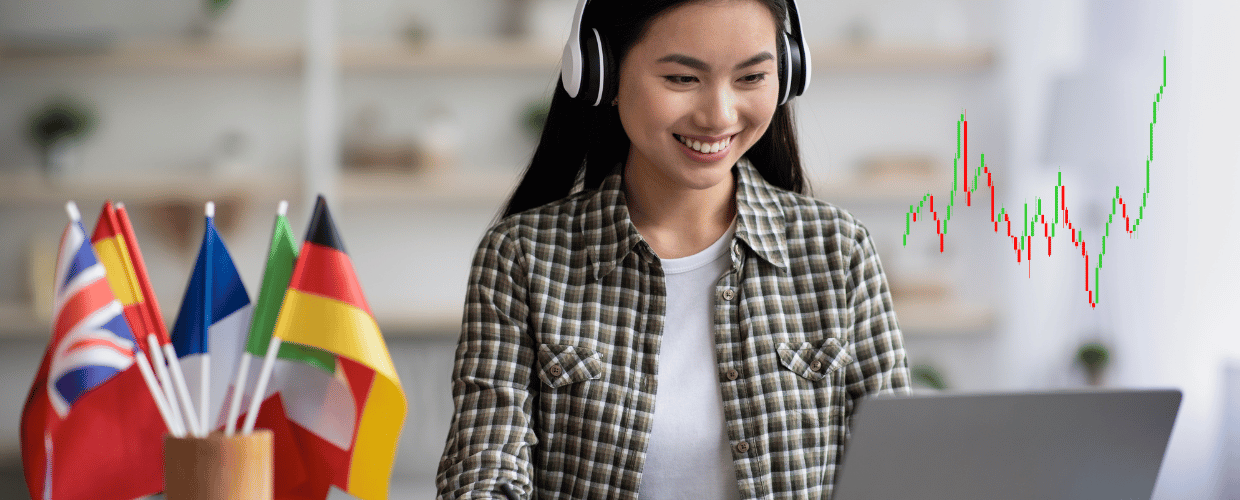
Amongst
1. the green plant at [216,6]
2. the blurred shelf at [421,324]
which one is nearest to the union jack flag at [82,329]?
the blurred shelf at [421,324]

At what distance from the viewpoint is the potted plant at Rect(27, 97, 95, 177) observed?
325 centimetres

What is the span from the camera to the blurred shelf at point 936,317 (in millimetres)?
3281

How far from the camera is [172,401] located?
2.86ft

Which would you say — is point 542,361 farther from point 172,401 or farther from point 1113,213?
point 1113,213

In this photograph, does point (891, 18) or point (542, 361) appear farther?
point (891, 18)

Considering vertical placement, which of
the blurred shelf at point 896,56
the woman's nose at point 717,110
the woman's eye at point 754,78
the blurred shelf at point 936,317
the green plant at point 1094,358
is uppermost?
the blurred shelf at point 896,56

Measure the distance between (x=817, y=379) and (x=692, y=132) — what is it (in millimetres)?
327

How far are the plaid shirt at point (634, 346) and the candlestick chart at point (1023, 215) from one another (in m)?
2.32

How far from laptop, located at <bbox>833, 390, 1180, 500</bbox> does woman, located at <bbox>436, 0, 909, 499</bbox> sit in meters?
0.33

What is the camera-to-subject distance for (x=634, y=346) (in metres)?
1.14

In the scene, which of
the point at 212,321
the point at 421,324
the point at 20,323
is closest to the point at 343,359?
the point at 212,321

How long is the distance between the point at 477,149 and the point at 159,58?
106cm

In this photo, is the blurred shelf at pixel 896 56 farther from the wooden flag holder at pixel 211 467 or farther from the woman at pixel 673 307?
the wooden flag holder at pixel 211 467

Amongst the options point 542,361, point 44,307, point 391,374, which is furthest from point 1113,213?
point 44,307
